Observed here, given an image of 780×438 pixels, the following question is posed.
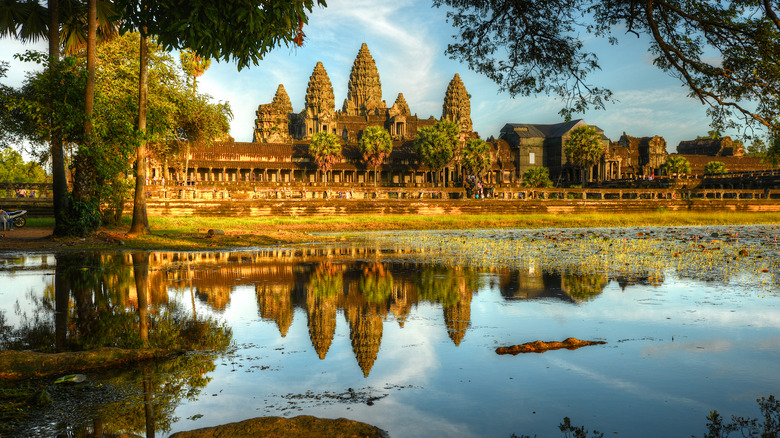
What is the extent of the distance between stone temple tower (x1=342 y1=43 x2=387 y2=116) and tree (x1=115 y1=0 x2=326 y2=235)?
4808 inches

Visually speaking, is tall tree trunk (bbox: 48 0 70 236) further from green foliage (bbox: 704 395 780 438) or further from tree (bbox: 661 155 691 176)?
tree (bbox: 661 155 691 176)

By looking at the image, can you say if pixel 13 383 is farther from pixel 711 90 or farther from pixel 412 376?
pixel 711 90

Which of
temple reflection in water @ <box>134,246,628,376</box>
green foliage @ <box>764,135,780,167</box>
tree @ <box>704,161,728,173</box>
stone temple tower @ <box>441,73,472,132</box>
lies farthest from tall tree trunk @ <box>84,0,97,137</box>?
stone temple tower @ <box>441,73,472,132</box>

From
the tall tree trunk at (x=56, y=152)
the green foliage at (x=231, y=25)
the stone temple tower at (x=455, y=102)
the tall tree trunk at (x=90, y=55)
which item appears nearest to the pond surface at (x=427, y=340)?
the green foliage at (x=231, y=25)

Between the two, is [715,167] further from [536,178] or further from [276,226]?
[276,226]

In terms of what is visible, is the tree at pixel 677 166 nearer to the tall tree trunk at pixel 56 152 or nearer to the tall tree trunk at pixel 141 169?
the tall tree trunk at pixel 141 169

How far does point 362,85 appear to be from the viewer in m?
129

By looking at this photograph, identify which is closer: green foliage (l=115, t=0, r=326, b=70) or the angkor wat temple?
green foliage (l=115, t=0, r=326, b=70)

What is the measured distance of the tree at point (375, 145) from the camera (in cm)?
8131

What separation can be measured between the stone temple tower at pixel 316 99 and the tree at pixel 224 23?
104891 mm

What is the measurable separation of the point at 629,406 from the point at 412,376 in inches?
64.0

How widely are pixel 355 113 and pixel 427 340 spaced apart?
416 ft

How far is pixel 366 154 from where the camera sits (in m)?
82.8

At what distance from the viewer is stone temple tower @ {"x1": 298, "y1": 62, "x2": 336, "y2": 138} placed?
114 meters
